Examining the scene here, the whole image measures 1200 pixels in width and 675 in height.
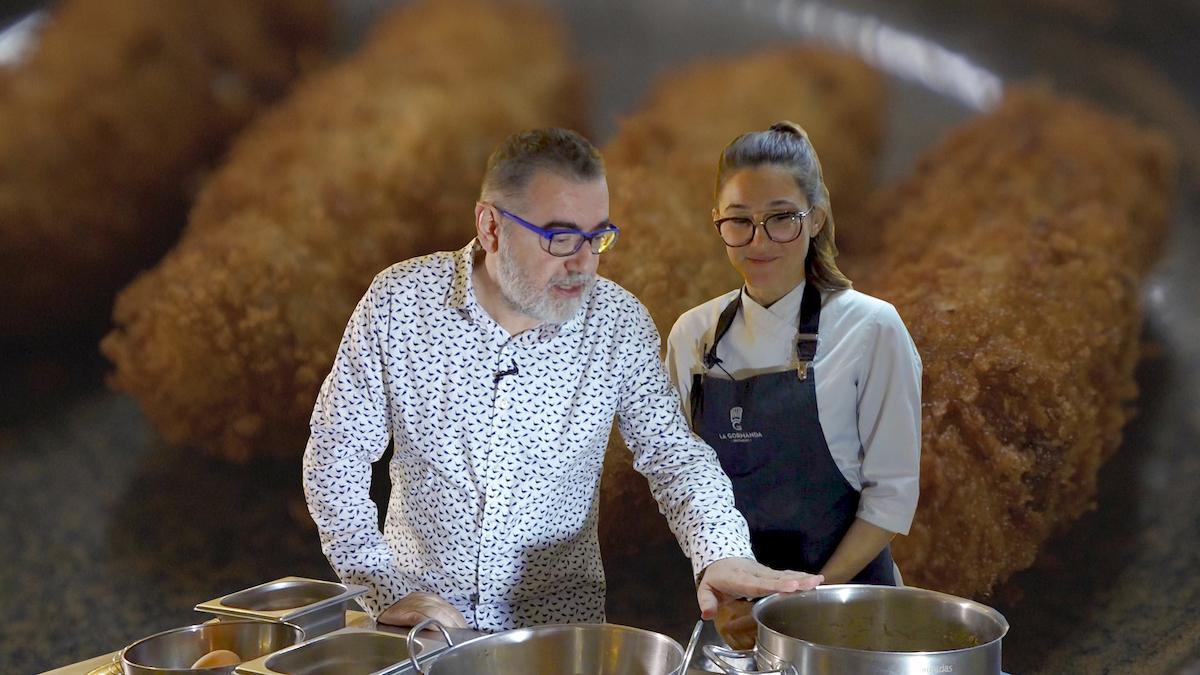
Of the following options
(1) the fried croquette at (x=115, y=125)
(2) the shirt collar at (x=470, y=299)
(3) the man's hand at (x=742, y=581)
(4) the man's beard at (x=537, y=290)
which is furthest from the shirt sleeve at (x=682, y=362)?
(1) the fried croquette at (x=115, y=125)

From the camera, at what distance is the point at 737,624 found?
1.77m

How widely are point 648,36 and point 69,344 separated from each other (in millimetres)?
1963

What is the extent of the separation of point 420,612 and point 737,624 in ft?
1.60

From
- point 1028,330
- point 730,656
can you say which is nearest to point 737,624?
point 730,656

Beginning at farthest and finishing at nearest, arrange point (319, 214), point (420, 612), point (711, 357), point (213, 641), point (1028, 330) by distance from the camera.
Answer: point (319, 214) → point (1028, 330) → point (711, 357) → point (420, 612) → point (213, 641)

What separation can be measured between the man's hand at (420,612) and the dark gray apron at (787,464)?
0.64m

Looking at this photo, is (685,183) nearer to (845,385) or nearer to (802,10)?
(802,10)

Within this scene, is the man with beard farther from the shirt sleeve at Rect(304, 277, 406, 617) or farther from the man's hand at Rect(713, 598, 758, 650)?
the man's hand at Rect(713, 598, 758, 650)

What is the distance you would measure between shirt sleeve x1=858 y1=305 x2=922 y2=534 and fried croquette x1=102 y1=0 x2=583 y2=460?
5.22ft

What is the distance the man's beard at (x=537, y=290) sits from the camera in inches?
78.1

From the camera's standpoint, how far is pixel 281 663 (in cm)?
156

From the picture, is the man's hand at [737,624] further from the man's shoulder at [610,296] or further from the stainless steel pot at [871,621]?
the man's shoulder at [610,296]

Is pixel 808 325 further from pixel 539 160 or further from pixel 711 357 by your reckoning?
pixel 539 160

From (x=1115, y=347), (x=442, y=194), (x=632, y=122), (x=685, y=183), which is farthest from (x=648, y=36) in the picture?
(x=1115, y=347)
